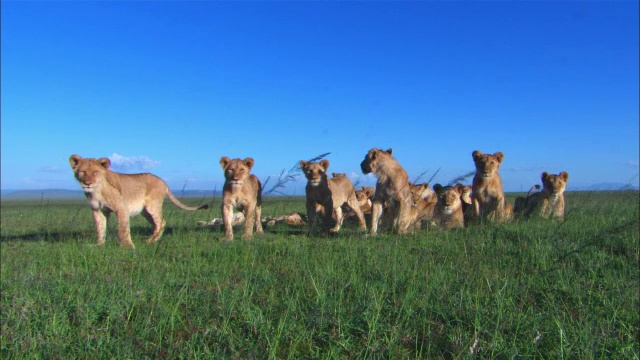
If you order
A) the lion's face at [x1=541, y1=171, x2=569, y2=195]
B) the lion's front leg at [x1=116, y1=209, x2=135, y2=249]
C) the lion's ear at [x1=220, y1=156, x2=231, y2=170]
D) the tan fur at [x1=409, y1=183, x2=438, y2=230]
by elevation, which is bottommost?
the lion's front leg at [x1=116, y1=209, x2=135, y2=249]

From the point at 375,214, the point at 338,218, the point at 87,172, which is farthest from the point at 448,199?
the point at 87,172

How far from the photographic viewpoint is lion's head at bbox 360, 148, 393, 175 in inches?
409

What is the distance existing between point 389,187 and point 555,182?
15.2 feet

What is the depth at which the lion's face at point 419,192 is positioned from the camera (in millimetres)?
10664

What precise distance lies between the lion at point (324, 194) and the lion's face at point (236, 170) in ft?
4.44

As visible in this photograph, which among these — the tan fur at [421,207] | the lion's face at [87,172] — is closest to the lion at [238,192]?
the lion's face at [87,172]

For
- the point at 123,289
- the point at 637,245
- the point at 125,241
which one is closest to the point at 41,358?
the point at 123,289

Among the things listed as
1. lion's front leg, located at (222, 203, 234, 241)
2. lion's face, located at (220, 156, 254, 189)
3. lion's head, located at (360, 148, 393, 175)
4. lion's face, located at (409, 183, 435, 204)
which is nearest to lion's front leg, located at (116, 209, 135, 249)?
lion's front leg, located at (222, 203, 234, 241)

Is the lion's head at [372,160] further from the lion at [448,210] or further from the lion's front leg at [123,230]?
the lion's front leg at [123,230]

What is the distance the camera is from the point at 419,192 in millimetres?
11914

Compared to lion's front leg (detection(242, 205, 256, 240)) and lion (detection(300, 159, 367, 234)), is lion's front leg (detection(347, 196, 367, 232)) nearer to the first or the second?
lion (detection(300, 159, 367, 234))

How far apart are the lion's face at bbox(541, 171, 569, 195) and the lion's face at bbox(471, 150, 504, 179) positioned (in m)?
1.87

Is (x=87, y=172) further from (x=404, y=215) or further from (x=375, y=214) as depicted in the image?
(x=404, y=215)

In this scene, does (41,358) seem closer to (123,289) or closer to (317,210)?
(123,289)
